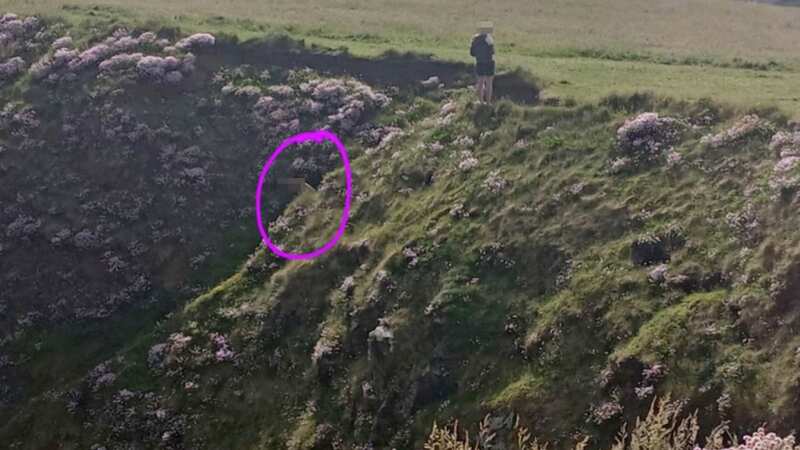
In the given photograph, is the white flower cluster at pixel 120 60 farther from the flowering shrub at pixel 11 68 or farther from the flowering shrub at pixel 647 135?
the flowering shrub at pixel 647 135

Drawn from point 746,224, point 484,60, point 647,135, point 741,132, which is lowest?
point 746,224

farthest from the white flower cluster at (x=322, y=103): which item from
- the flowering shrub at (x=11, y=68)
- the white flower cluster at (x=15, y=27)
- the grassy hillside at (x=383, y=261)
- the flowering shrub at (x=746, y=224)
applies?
the flowering shrub at (x=746, y=224)

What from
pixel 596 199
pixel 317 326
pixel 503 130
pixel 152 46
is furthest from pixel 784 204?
pixel 152 46

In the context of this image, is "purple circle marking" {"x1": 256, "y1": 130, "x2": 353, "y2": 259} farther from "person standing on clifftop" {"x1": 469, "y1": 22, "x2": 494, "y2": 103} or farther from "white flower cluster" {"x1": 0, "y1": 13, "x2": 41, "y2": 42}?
"white flower cluster" {"x1": 0, "y1": 13, "x2": 41, "y2": 42}

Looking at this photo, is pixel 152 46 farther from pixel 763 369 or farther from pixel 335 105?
pixel 763 369

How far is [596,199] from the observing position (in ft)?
93.0

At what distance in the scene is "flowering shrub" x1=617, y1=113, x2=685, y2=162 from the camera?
29.5 metres

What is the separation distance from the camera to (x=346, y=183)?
119 ft

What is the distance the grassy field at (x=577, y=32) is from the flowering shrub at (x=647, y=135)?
319 centimetres

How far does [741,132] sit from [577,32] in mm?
28310

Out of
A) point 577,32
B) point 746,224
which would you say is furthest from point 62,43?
point 746,224

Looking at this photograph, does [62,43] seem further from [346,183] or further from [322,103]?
[346,183]

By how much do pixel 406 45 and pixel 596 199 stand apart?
23401 mm

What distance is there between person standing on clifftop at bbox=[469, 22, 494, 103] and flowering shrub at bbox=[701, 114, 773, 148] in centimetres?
1119
